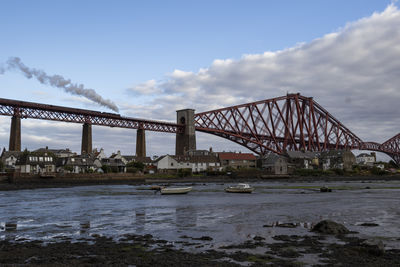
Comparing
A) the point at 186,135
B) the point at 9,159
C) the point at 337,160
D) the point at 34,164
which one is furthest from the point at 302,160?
the point at 9,159

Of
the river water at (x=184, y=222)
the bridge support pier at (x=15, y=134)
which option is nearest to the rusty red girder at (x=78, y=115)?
the bridge support pier at (x=15, y=134)

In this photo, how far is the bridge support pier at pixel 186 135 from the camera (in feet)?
456

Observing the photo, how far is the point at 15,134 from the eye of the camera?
3642 inches

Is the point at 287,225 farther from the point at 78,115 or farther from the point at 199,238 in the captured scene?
the point at 78,115

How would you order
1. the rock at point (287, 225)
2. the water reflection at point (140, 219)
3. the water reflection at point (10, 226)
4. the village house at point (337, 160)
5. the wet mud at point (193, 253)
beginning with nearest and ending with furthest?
the wet mud at point (193, 253)
the rock at point (287, 225)
the water reflection at point (10, 226)
the water reflection at point (140, 219)
the village house at point (337, 160)

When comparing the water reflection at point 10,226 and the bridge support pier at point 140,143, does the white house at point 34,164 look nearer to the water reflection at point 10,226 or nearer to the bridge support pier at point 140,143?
the bridge support pier at point 140,143

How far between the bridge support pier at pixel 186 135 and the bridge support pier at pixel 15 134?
5780 centimetres

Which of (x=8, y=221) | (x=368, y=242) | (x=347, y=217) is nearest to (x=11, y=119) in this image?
(x=8, y=221)

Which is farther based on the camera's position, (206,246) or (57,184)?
(57,184)

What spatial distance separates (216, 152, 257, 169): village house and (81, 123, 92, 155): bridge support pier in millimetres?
40935

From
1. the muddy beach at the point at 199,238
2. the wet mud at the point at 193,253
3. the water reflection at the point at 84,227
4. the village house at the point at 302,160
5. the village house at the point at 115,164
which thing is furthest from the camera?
the village house at the point at 302,160

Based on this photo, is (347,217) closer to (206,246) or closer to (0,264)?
(206,246)

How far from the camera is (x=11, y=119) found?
9500 cm

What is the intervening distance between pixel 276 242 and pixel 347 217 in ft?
40.1
